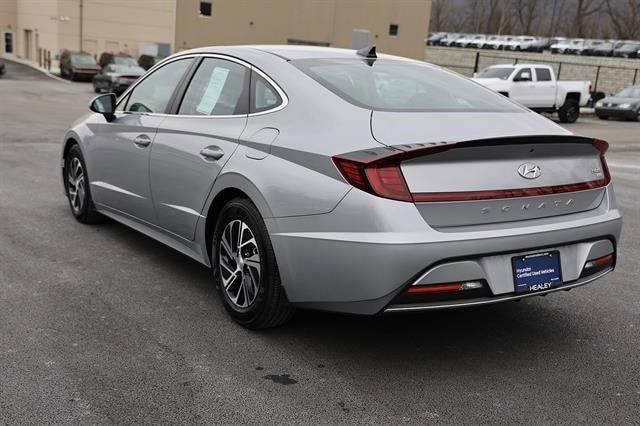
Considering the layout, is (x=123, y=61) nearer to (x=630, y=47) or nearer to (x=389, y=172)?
(x=389, y=172)

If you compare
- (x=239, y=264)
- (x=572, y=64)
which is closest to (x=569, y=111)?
(x=572, y=64)

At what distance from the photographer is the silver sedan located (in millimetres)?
3180

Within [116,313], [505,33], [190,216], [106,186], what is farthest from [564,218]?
[505,33]

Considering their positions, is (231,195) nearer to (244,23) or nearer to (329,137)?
(329,137)

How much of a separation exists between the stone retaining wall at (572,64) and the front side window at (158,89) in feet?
113

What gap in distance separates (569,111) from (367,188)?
2323 cm

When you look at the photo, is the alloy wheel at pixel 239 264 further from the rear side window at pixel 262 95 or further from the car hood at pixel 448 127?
the car hood at pixel 448 127

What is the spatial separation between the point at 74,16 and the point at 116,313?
50.7 metres

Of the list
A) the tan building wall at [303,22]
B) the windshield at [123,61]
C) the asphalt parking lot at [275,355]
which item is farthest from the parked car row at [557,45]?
the asphalt parking lot at [275,355]

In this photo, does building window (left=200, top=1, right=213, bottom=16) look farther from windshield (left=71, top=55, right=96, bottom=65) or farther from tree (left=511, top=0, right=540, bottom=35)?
tree (left=511, top=0, right=540, bottom=35)

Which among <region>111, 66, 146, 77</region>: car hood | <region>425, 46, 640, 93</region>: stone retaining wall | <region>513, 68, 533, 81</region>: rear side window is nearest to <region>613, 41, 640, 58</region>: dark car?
<region>425, 46, 640, 93</region>: stone retaining wall

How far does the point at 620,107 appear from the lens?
88.0ft

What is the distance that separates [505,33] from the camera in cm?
9988

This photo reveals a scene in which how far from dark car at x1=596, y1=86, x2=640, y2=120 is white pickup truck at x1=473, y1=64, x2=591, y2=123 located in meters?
3.02
